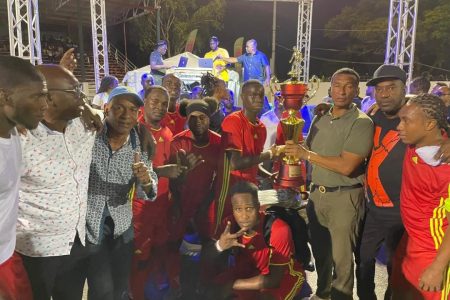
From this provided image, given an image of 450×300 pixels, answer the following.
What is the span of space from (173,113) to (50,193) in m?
2.45

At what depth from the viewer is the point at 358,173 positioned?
3.06 m

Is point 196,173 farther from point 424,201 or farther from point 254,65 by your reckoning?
point 254,65

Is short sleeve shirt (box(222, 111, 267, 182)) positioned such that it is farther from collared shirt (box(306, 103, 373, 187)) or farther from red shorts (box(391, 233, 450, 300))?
red shorts (box(391, 233, 450, 300))

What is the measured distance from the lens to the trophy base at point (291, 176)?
3.30m

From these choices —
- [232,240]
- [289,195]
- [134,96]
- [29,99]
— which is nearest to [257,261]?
[232,240]

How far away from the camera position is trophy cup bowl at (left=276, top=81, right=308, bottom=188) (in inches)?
125

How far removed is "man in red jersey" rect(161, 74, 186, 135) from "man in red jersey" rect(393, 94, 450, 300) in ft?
7.18

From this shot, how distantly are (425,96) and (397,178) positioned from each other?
2.31ft

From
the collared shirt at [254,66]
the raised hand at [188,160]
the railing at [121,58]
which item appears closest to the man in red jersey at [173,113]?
the raised hand at [188,160]

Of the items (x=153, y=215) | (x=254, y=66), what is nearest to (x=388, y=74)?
(x=153, y=215)

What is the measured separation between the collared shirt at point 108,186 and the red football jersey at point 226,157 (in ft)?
3.30

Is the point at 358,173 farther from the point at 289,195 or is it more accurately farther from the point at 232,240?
the point at 232,240

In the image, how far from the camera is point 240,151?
3.26m

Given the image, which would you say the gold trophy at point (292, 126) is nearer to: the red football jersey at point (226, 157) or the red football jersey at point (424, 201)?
the red football jersey at point (226, 157)
